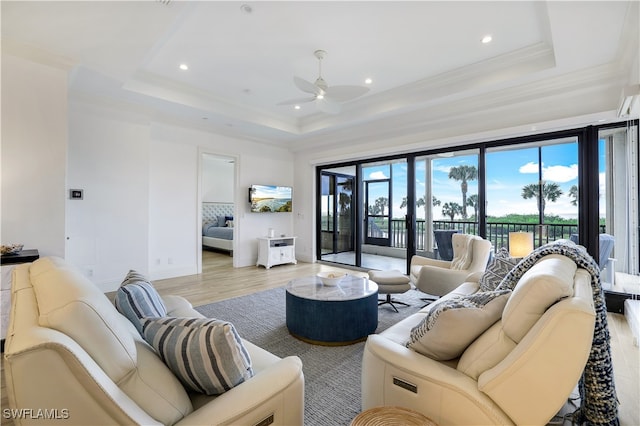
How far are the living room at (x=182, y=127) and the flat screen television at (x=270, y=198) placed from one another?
25 centimetres

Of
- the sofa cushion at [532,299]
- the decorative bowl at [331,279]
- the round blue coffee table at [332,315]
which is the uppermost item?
the sofa cushion at [532,299]

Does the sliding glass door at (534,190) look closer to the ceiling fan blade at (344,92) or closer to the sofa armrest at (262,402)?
the ceiling fan blade at (344,92)

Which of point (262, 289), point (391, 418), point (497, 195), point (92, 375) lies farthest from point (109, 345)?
point (497, 195)

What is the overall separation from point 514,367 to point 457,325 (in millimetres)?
259

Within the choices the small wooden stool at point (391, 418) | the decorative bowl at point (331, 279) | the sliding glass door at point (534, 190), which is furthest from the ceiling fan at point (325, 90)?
the small wooden stool at point (391, 418)

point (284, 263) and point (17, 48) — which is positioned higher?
point (17, 48)

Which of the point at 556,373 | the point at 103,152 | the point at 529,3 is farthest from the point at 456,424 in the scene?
the point at 103,152

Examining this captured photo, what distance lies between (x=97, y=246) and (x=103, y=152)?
1418 mm

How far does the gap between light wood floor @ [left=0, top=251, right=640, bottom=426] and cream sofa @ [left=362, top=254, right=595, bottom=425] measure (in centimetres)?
126

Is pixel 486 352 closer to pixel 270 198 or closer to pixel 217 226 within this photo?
pixel 270 198

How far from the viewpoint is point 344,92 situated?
11.4 feet

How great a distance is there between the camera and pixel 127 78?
367 centimetres

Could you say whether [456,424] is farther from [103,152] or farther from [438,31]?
[103,152]

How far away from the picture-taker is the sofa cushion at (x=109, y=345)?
2.88ft
